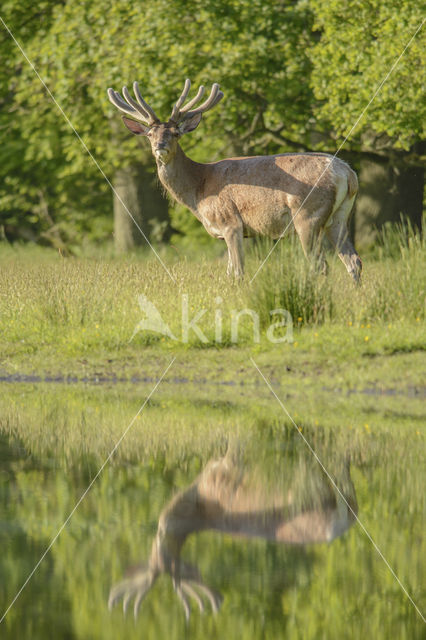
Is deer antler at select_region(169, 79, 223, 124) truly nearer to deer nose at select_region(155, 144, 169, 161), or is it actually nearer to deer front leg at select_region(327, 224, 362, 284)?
deer nose at select_region(155, 144, 169, 161)

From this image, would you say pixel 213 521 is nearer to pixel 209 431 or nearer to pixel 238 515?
pixel 238 515

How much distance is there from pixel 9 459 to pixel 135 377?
3.90m

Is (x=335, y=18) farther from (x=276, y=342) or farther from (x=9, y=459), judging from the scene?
(x=9, y=459)

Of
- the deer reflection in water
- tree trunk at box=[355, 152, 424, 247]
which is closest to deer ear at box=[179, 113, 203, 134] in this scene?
the deer reflection in water

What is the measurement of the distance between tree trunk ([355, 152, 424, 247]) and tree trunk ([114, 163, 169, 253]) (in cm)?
514

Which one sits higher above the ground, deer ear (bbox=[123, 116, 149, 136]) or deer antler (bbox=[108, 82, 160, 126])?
deer antler (bbox=[108, 82, 160, 126])

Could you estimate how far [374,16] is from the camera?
837 inches

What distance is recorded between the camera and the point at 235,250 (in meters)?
14.8

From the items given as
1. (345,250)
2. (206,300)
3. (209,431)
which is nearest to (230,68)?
(345,250)

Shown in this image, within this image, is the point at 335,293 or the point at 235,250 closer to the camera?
the point at 335,293

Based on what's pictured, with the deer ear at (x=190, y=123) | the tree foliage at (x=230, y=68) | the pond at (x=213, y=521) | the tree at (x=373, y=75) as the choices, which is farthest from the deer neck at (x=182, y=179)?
the tree foliage at (x=230, y=68)

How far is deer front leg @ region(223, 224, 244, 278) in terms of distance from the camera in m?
14.8

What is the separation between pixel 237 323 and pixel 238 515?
6435 mm

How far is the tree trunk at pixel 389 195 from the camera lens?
2459 centimetres
